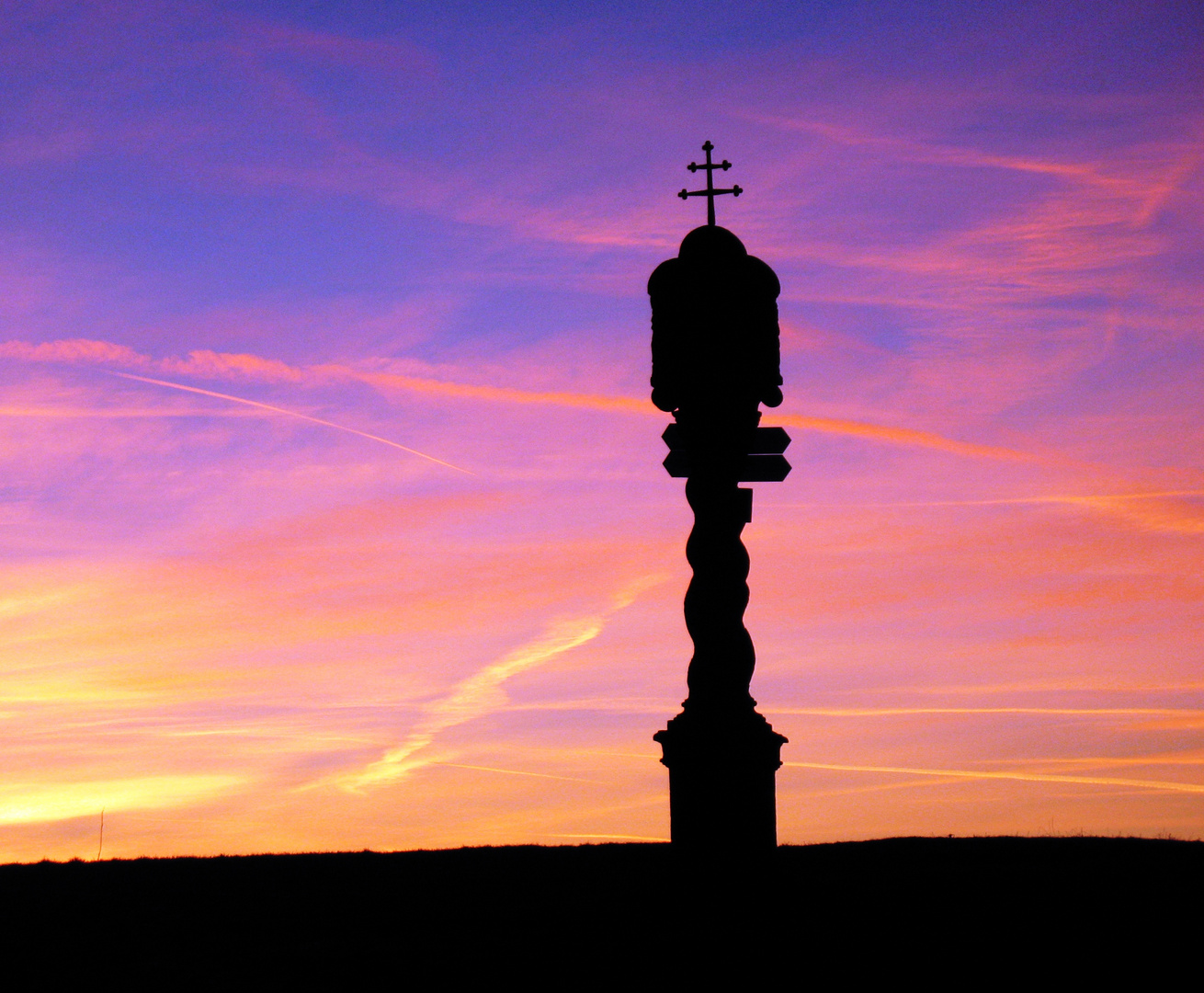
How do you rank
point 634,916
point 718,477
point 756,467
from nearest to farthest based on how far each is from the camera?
point 634,916
point 718,477
point 756,467

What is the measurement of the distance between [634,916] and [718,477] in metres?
3.98

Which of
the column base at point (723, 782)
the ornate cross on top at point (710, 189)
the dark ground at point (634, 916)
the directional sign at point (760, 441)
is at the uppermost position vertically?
the ornate cross on top at point (710, 189)

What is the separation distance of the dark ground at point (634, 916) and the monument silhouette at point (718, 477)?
0.65 meters

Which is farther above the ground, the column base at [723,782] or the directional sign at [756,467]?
the directional sign at [756,467]

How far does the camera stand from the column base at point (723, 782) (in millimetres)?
11477

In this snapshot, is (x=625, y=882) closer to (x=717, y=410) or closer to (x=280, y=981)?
(x=280, y=981)

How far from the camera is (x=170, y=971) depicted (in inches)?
429

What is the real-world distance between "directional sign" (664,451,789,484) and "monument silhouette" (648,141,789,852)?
1cm

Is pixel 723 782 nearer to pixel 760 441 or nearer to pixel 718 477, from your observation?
pixel 718 477

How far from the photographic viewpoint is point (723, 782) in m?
11.5

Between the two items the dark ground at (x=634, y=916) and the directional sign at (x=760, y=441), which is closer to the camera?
the dark ground at (x=634, y=916)

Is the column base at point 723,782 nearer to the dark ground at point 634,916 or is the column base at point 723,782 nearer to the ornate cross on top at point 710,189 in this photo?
the dark ground at point 634,916

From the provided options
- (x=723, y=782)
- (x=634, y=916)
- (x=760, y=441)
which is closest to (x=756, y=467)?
(x=760, y=441)

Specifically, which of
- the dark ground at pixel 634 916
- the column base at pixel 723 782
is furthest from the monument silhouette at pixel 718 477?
the dark ground at pixel 634 916
